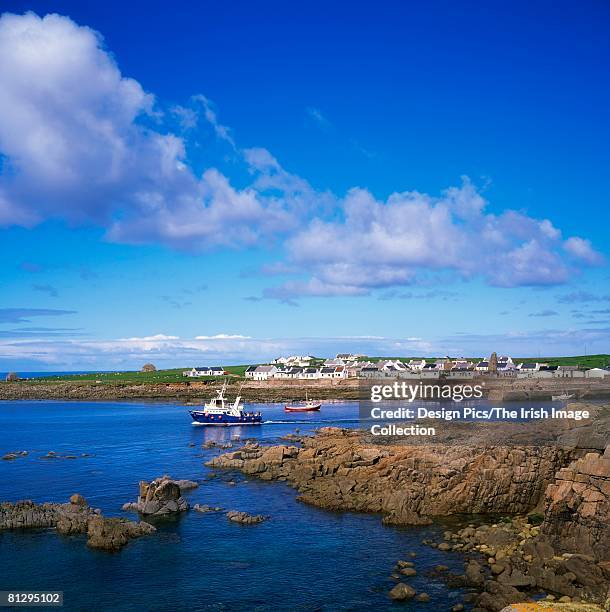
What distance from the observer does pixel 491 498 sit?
36969 mm

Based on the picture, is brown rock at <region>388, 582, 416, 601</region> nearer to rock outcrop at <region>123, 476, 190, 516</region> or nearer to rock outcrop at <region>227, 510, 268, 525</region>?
rock outcrop at <region>227, 510, 268, 525</region>

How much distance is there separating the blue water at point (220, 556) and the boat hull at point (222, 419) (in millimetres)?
39750

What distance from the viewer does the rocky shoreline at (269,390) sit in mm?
136625

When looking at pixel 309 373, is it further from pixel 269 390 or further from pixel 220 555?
pixel 220 555

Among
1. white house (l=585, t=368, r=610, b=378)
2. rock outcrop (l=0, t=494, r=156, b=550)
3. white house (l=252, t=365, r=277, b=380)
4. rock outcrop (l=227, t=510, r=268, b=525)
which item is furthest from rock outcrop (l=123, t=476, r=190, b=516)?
white house (l=252, t=365, r=277, b=380)

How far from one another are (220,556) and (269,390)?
424ft

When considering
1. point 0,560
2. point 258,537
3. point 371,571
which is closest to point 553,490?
point 371,571

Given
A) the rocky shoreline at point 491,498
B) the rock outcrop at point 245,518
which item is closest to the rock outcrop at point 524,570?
the rocky shoreline at point 491,498

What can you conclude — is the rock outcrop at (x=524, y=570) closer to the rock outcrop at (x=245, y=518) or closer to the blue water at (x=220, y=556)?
the blue water at (x=220, y=556)

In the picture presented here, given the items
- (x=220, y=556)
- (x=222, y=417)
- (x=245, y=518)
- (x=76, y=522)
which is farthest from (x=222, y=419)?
(x=220, y=556)

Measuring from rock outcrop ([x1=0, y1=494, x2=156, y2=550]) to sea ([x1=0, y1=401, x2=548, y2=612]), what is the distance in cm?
62

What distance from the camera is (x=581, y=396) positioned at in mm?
126562

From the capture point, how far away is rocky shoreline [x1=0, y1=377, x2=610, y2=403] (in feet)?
448

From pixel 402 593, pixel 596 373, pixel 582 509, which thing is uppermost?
pixel 596 373
